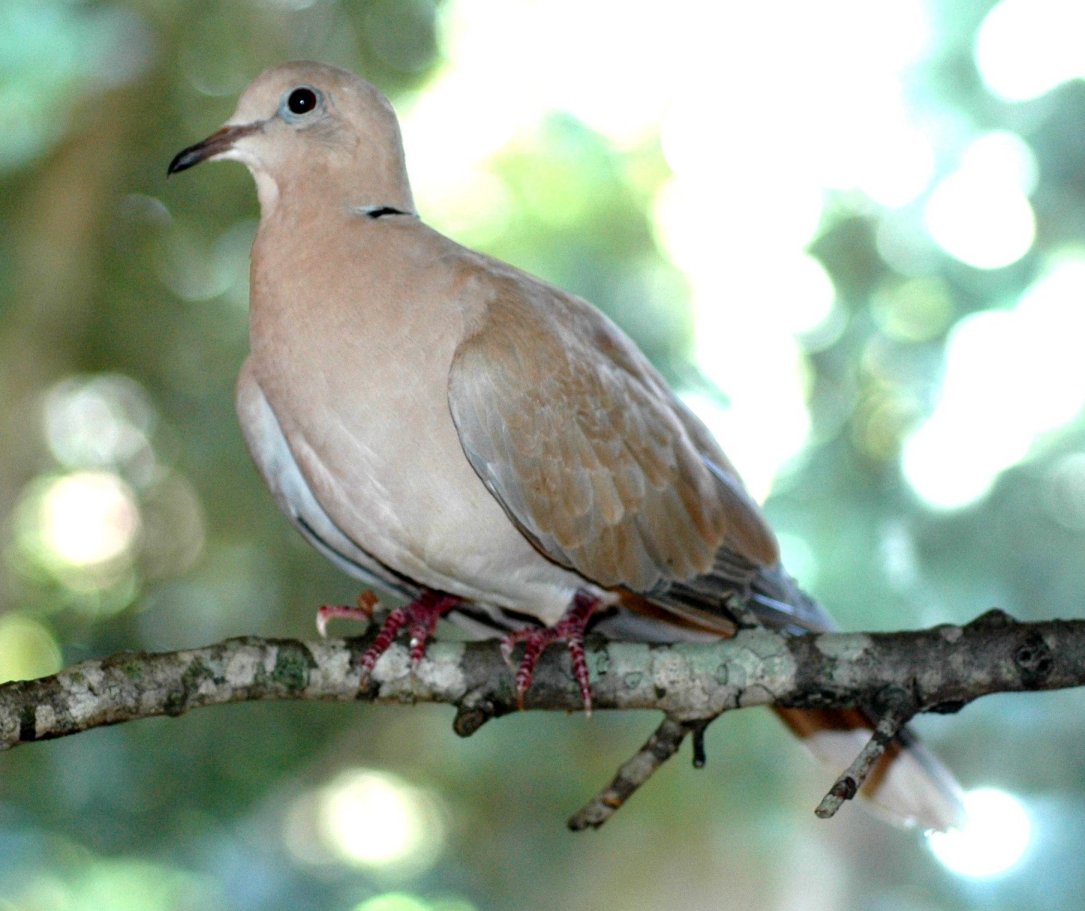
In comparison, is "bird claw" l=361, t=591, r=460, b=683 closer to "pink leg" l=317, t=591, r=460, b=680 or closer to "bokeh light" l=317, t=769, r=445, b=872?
"pink leg" l=317, t=591, r=460, b=680

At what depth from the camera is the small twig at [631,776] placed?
71.9 inches

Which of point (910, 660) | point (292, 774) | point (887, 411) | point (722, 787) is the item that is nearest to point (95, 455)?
point (292, 774)

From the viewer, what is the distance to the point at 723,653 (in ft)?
6.19

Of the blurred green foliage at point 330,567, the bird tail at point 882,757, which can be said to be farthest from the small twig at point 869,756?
the blurred green foliage at point 330,567

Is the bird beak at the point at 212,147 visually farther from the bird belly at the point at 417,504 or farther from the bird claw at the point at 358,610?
the bird claw at the point at 358,610

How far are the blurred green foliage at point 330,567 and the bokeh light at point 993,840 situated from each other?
0.06 metres

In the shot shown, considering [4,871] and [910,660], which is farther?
[4,871]

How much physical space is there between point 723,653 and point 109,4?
3.35m

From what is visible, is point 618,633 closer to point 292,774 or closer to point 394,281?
point 394,281

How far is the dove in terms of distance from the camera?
1.93m

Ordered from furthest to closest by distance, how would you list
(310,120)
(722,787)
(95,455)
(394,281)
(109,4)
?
(95,455) → (109,4) → (722,787) → (310,120) → (394,281)

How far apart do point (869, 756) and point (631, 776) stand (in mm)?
394

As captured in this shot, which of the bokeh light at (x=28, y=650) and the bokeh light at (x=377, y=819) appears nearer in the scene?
the bokeh light at (x=377, y=819)

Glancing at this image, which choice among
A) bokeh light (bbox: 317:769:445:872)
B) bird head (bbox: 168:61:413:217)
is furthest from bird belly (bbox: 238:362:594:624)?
bokeh light (bbox: 317:769:445:872)
